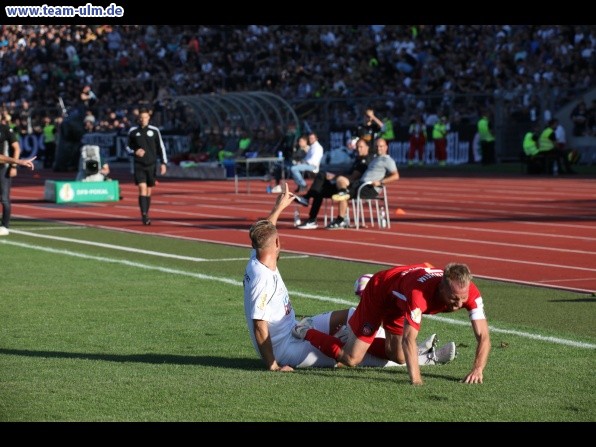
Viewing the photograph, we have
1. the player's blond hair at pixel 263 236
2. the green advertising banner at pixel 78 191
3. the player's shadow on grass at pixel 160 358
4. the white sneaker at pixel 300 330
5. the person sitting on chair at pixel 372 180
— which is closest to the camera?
the player's blond hair at pixel 263 236

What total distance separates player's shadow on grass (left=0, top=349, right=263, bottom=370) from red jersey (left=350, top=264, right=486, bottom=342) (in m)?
0.94

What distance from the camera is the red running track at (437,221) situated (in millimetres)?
16438

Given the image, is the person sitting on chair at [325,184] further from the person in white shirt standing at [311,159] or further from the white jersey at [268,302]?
the white jersey at [268,302]

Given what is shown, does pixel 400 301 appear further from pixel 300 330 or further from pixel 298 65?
pixel 298 65

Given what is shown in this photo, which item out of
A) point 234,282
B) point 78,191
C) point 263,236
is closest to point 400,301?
point 263,236

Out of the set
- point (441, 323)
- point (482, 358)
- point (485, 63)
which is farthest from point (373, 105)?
point (482, 358)

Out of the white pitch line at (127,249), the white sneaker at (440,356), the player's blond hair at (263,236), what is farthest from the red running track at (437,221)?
the player's blond hair at (263,236)

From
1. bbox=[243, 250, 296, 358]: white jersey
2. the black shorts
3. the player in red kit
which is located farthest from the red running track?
bbox=[243, 250, 296, 358]: white jersey

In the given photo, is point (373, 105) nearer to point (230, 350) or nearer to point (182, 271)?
point (182, 271)

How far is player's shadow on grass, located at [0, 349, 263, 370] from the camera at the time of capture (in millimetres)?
9617

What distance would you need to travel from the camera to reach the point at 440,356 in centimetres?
951

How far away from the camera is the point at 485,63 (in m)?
45.3

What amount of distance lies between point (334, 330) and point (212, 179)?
1141 inches

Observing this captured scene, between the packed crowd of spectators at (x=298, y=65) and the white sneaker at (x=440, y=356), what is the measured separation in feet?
105
